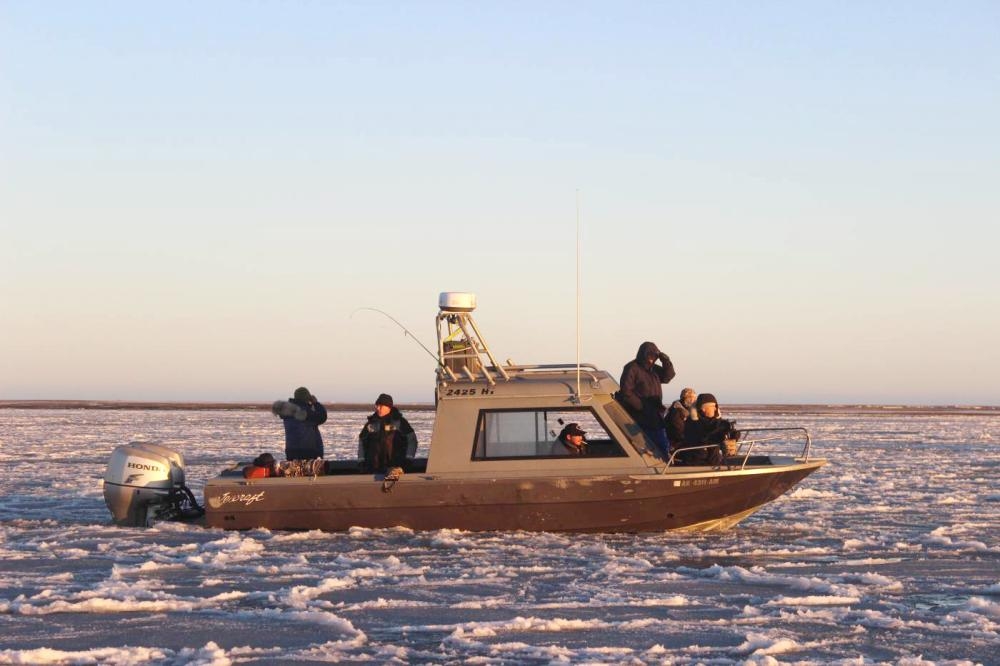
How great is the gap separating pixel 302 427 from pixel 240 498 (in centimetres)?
138

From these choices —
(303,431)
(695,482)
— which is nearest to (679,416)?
(695,482)

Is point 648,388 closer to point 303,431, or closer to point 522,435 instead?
point 522,435

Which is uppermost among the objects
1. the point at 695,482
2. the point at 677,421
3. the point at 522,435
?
the point at 677,421

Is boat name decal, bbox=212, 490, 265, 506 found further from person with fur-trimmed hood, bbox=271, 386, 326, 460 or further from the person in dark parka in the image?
the person in dark parka

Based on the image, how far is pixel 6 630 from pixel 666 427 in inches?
291

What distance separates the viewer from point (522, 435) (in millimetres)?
13297

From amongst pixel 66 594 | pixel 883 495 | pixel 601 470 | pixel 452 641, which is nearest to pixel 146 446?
pixel 66 594

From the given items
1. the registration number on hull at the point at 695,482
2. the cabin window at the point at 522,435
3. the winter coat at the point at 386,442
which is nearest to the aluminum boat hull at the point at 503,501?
the registration number on hull at the point at 695,482

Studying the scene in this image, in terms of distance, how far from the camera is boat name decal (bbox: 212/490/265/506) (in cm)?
1344

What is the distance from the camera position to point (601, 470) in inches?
517

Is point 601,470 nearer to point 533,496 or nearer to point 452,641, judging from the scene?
Answer: point 533,496

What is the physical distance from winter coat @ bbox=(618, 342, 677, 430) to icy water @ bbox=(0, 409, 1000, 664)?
1.34 metres

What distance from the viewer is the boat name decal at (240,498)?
13.4m

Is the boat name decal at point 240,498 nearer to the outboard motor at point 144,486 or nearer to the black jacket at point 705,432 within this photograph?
the outboard motor at point 144,486
